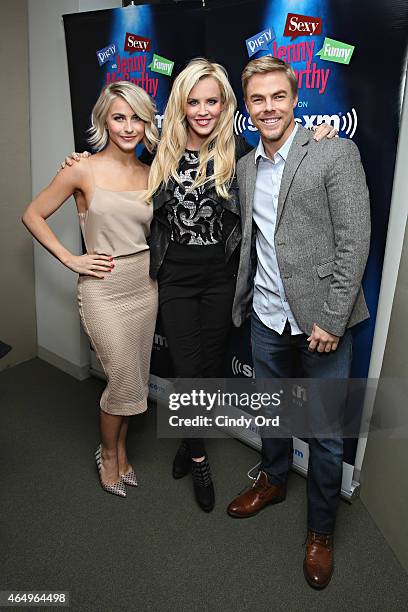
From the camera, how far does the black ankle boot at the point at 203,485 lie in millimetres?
2279

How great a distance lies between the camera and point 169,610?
1.81 metres

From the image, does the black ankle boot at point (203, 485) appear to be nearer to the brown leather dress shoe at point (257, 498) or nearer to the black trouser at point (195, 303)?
the brown leather dress shoe at point (257, 498)

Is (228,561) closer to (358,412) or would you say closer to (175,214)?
(358,412)

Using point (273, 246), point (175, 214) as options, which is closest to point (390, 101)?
point (273, 246)

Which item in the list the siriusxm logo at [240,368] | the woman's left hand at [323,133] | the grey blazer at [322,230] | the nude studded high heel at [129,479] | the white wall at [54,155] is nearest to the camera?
the grey blazer at [322,230]

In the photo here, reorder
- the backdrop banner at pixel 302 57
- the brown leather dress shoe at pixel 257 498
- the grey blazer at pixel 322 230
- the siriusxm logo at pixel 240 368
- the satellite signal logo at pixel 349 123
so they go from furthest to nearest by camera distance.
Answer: the siriusxm logo at pixel 240 368, the brown leather dress shoe at pixel 257 498, the satellite signal logo at pixel 349 123, the backdrop banner at pixel 302 57, the grey blazer at pixel 322 230

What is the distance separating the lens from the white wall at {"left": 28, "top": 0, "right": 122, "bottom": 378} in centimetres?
295

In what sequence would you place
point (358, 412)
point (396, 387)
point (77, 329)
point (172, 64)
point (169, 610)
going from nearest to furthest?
point (169, 610), point (396, 387), point (358, 412), point (172, 64), point (77, 329)

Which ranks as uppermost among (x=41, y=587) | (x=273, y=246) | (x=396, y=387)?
(x=273, y=246)

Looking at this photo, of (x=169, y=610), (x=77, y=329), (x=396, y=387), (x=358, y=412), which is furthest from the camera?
(x=77, y=329)

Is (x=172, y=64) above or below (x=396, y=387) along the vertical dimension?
above

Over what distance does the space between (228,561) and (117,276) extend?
124 centimetres

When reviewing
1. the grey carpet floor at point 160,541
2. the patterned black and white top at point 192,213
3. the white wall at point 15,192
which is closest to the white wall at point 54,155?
the white wall at point 15,192

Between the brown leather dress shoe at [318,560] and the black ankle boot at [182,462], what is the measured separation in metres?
0.70
